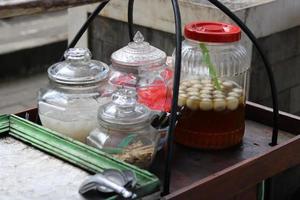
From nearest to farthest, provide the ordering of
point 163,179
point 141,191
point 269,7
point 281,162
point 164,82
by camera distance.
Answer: point 141,191 → point 163,179 → point 281,162 → point 164,82 → point 269,7

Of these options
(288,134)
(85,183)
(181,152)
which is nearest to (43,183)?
(85,183)

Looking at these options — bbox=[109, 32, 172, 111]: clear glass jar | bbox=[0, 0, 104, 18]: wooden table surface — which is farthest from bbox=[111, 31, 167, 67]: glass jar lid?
bbox=[0, 0, 104, 18]: wooden table surface

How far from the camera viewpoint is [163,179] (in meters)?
1.50

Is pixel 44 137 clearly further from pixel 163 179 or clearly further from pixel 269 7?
pixel 269 7

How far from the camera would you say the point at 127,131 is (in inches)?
59.2

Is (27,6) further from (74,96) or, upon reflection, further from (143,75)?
(143,75)

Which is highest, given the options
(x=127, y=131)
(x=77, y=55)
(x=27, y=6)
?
(x=27, y=6)

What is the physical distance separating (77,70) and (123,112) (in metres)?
0.20

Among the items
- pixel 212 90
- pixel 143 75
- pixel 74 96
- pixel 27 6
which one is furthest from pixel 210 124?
pixel 27 6

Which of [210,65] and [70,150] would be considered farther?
[210,65]

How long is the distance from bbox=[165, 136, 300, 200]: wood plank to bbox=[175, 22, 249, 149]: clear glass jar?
0.14 m

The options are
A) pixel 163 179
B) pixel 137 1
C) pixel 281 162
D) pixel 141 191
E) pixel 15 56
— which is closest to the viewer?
pixel 141 191

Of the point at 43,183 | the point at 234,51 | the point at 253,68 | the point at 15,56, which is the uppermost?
the point at 234,51

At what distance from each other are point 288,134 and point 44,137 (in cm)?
73
